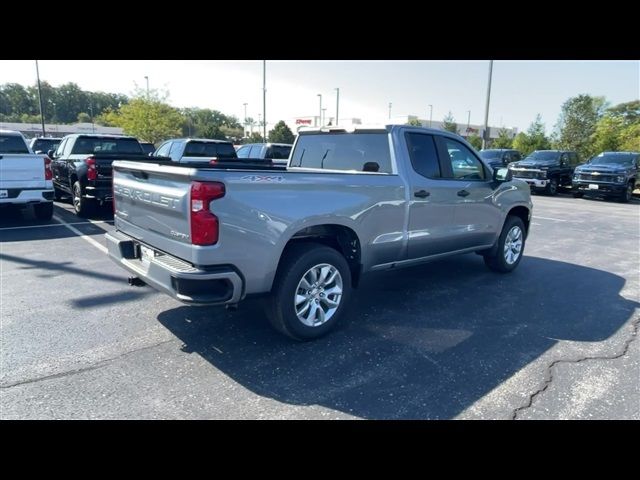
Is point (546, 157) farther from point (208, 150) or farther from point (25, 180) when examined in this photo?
point (25, 180)

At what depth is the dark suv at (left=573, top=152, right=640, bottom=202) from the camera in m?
17.9

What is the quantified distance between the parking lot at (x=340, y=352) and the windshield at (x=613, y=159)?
1556cm

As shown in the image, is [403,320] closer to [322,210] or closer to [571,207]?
[322,210]

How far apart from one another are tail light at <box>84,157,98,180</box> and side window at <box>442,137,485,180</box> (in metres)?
7.29

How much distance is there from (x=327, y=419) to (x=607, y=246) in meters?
8.67

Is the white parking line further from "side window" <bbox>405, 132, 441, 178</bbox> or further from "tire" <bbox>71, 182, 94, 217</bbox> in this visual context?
"side window" <bbox>405, 132, 441, 178</bbox>

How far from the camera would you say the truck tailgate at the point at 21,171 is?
8328mm

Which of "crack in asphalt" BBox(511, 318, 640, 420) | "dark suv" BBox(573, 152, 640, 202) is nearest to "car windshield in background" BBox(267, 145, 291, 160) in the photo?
"crack in asphalt" BBox(511, 318, 640, 420)

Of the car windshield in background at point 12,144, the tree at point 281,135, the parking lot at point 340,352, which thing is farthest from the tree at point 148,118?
the parking lot at point 340,352

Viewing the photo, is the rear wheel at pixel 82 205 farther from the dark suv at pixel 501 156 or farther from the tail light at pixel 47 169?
the dark suv at pixel 501 156

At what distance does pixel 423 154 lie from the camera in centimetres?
503

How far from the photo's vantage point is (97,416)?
2.76 metres
